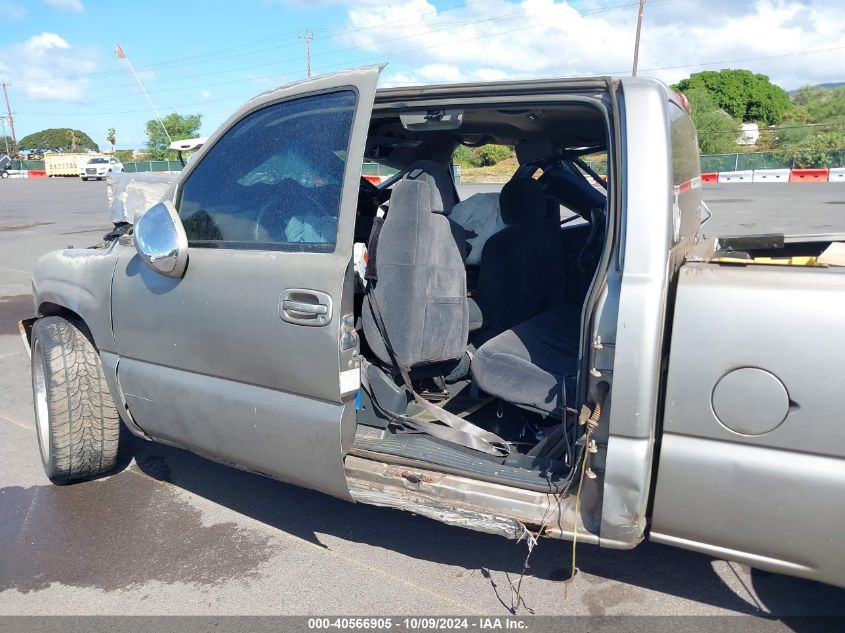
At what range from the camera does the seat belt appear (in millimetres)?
3004

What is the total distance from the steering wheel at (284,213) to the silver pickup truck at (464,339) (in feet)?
0.04

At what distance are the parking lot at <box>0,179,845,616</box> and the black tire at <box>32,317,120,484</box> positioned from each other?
0.20 meters

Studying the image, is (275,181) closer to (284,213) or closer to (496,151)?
(284,213)

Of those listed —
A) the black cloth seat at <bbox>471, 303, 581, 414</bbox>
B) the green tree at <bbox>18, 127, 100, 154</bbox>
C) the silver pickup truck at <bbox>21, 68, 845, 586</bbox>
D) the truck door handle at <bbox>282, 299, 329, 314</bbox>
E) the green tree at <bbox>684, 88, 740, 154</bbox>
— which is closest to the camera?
the silver pickup truck at <bbox>21, 68, 845, 586</bbox>

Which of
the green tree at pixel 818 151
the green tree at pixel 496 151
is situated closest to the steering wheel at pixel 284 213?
the green tree at pixel 496 151

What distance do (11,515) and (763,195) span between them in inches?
891

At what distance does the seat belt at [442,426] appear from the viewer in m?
3.00

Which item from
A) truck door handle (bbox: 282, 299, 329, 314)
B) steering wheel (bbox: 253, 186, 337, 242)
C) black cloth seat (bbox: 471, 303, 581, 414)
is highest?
steering wheel (bbox: 253, 186, 337, 242)

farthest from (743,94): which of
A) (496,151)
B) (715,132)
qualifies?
(496,151)

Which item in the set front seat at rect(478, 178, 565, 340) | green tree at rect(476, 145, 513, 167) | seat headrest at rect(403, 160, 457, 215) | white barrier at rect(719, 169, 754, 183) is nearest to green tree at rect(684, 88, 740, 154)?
white barrier at rect(719, 169, 754, 183)

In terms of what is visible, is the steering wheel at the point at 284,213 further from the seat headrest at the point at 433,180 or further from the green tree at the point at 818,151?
the green tree at the point at 818,151

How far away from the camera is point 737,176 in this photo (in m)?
30.0

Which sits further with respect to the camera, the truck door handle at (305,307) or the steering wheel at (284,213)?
the steering wheel at (284,213)

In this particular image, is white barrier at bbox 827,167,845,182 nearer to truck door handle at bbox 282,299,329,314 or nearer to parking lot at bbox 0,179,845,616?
parking lot at bbox 0,179,845,616
